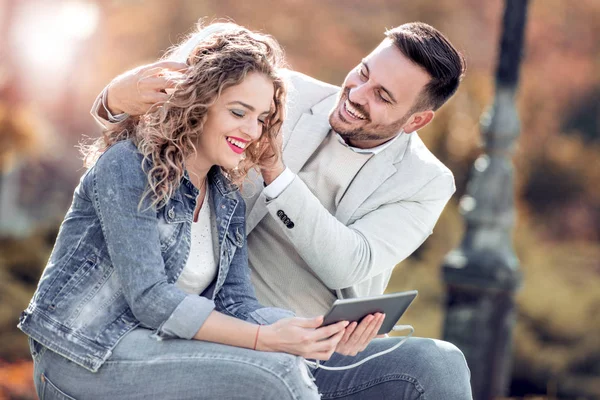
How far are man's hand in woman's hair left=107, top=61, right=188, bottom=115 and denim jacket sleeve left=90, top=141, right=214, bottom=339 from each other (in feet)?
1.02

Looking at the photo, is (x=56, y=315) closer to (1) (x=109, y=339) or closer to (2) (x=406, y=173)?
(1) (x=109, y=339)

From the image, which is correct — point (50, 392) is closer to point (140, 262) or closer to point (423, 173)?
point (140, 262)

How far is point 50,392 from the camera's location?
2270 millimetres

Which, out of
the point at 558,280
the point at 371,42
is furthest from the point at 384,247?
the point at 371,42

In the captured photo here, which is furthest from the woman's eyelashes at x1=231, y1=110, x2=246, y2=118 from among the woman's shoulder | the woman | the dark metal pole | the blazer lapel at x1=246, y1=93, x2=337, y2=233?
the dark metal pole

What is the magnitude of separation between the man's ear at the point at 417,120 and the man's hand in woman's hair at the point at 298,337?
119cm

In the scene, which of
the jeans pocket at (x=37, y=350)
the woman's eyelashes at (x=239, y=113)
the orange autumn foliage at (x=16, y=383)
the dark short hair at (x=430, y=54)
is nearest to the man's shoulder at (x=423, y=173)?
the dark short hair at (x=430, y=54)

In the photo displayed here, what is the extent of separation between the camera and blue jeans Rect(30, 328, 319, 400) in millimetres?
2145

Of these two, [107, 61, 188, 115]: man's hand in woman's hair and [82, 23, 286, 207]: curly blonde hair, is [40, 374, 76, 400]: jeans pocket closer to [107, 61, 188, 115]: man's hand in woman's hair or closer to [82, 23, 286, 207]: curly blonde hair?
[82, 23, 286, 207]: curly blonde hair

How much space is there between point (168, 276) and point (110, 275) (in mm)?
163

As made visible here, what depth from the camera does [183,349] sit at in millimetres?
2199

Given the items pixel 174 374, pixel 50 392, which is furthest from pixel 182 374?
pixel 50 392

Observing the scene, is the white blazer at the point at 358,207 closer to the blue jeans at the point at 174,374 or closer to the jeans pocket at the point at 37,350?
the blue jeans at the point at 174,374

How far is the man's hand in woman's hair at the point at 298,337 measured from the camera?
7.42 ft
